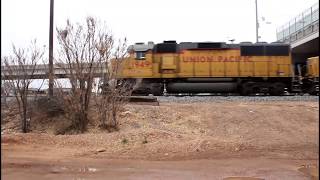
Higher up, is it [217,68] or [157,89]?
[217,68]

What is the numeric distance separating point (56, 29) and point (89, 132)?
434 centimetres

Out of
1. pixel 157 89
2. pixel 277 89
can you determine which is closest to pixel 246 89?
pixel 277 89

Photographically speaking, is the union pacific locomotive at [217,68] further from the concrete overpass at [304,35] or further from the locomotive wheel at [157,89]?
the concrete overpass at [304,35]

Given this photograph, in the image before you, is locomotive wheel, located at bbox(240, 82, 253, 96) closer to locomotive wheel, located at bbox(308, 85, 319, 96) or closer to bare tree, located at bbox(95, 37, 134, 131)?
locomotive wheel, located at bbox(308, 85, 319, 96)

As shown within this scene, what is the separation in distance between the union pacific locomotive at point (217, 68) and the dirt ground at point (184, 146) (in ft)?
25.2

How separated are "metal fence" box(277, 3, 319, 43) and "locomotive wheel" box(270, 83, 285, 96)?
12172mm

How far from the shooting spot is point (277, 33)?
196 ft

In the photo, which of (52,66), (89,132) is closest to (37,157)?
(89,132)

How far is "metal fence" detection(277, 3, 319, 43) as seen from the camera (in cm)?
4221

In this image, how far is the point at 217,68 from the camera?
29.8m

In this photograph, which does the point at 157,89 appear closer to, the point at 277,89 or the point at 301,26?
the point at 277,89

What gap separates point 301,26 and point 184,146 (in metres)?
37.7

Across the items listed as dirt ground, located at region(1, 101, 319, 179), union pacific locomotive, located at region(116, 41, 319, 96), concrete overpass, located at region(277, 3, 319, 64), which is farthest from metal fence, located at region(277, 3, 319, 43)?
dirt ground, located at region(1, 101, 319, 179)

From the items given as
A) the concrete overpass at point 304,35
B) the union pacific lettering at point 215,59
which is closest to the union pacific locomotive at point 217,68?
the union pacific lettering at point 215,59
